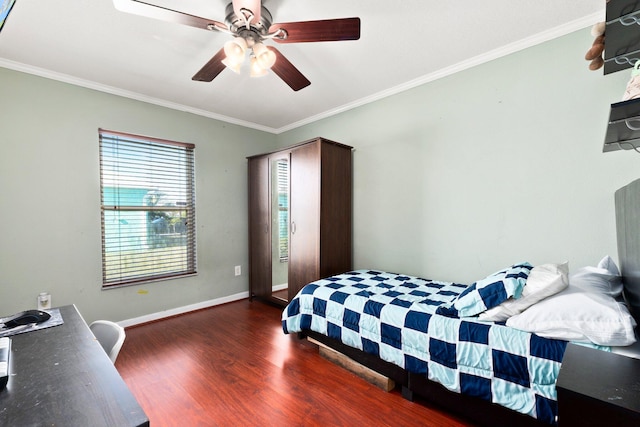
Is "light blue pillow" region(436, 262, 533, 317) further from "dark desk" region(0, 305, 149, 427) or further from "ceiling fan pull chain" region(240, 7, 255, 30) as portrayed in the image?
"ceiling fan pull chain" region(240, 7, 255, 30)

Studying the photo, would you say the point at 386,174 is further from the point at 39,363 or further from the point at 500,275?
the point at 39,363

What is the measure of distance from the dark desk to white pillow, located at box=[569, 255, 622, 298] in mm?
2038

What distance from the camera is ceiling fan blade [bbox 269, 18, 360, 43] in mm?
1513

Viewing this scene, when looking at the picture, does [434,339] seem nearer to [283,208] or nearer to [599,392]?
[599,392]

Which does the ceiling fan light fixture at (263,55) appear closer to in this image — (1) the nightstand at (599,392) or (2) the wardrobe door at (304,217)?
(2) the wardrobe door at (304,217)

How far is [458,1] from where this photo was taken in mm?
1737

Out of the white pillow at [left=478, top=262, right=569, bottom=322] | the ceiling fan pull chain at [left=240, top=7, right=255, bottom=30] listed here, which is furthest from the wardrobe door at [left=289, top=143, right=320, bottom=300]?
the white pillow at [left=478, top=262, right=569, bottom=322]

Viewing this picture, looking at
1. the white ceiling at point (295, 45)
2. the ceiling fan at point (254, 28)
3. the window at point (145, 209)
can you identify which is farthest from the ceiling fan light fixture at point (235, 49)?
the window at point (145, 209)

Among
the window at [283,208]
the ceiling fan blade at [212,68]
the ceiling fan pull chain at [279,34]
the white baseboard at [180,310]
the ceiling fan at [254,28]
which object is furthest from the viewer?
the window at [283,208]

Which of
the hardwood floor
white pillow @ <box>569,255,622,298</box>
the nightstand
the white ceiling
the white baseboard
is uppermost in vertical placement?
the white ceiling

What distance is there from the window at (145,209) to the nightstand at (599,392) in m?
3.57

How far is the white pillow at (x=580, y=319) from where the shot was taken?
1.18 metres

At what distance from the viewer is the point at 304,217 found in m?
3.12

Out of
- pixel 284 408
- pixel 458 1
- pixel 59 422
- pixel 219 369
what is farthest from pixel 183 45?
pixel 284 408
